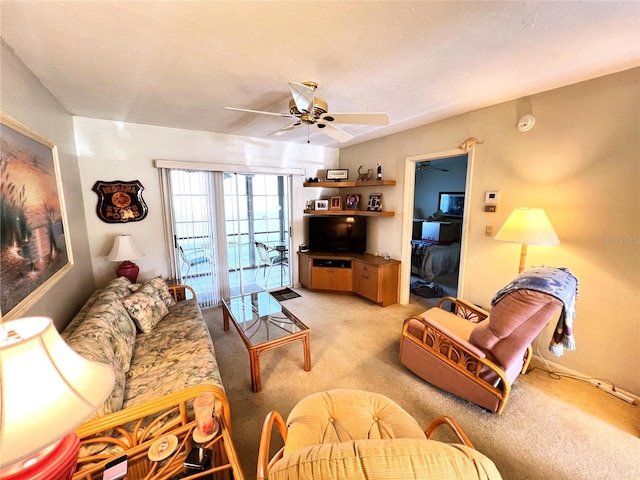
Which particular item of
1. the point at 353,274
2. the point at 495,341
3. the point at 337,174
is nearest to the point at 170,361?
the point at 495,341

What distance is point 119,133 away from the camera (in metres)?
3.02

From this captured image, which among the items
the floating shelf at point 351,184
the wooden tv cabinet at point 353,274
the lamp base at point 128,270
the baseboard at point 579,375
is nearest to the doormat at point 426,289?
the wooden tv cabinet at point 353,274

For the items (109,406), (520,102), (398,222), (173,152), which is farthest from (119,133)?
(520,102)

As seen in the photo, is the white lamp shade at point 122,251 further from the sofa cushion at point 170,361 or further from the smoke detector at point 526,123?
the smoke detector at point 526,123

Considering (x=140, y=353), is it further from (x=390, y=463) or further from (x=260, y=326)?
(x=390, y=463)

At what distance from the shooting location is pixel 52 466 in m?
0.78

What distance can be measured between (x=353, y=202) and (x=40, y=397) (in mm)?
4081

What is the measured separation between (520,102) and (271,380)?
3.38 metres

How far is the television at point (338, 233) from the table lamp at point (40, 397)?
3566 millimetres

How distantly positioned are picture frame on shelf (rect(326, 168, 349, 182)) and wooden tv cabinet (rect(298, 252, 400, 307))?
1.29 meters

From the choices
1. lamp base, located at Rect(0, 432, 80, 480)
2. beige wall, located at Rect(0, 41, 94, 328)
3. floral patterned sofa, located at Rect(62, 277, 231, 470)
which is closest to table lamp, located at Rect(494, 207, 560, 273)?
floral patterned sofa, located at Rect(62, 277, 231, 470)

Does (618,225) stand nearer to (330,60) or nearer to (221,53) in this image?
(330,60)

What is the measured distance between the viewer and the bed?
14.7 ft

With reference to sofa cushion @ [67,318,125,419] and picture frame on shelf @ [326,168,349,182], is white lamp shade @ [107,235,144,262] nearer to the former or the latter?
sofa cushion @ [67,318,125,419]
